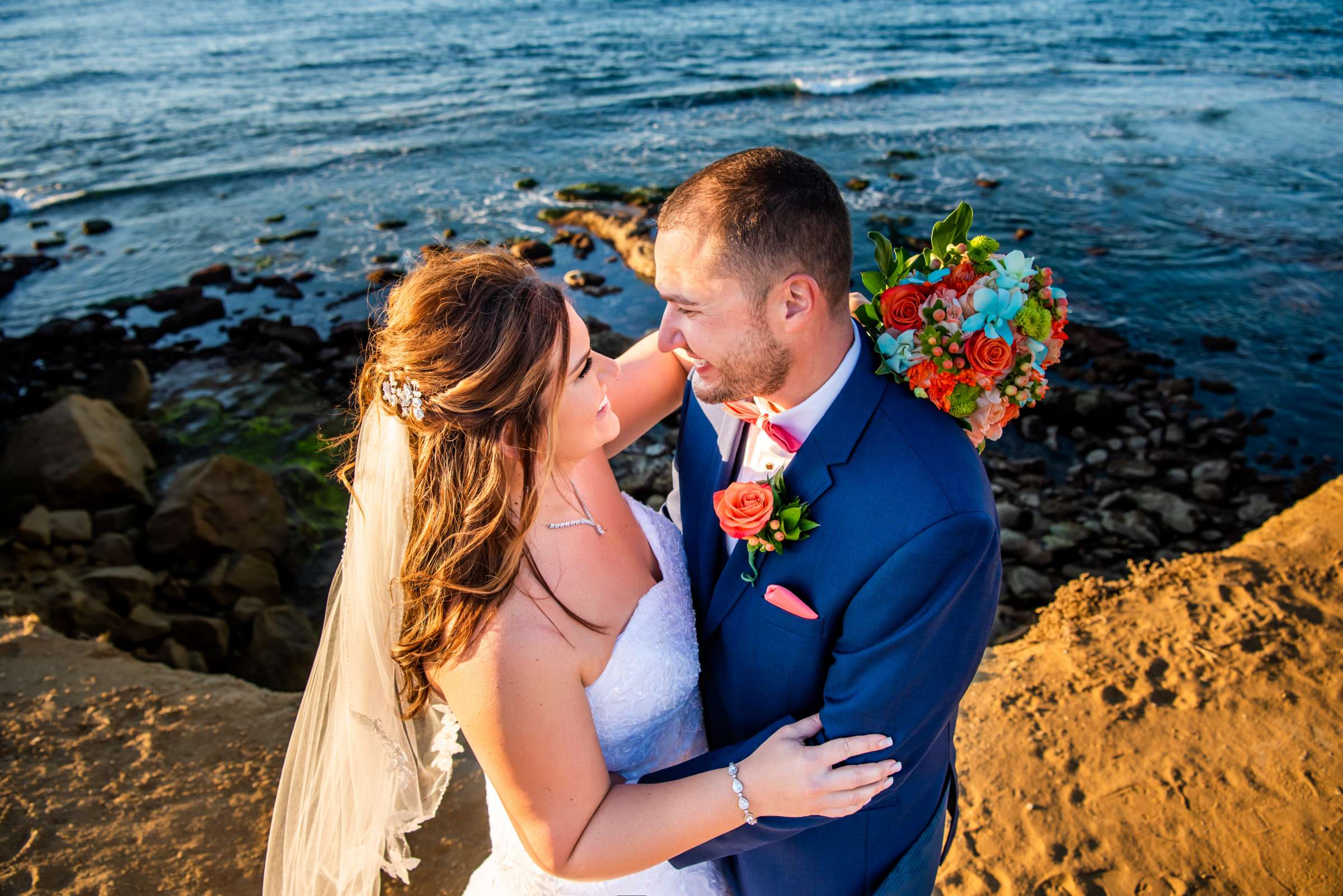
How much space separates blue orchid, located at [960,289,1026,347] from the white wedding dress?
132 centimetres

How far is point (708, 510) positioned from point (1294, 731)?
3609 mm

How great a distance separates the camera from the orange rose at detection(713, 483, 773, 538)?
2.34 m

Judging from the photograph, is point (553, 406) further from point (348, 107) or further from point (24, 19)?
point (24, 19)

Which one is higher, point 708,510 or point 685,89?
point 708,510

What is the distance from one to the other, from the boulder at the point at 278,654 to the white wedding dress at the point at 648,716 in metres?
3.68

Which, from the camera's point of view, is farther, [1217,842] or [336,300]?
[336,300]

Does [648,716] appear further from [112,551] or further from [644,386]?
[112,551]

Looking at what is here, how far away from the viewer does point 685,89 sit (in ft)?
72.5

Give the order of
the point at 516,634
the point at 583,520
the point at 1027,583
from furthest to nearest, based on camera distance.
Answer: the point at 1027,583, the point at 583,520, the point at 516,634

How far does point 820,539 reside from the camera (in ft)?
7.74

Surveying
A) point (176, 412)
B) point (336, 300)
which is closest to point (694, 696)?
point (176, 412)

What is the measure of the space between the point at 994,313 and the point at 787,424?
0.71 metres

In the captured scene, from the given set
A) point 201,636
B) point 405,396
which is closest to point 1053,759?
point 405,396

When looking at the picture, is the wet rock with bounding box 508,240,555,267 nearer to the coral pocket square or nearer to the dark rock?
the dark rock
